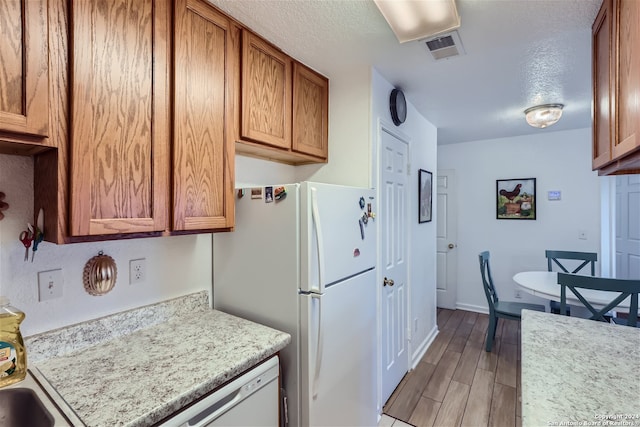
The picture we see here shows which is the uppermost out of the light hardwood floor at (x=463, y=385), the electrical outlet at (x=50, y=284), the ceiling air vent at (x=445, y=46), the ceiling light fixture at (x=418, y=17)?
the ceiling air vent at (x=445, y=46)

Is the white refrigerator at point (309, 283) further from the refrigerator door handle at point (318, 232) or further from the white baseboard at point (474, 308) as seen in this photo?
the white baseboard at point (474, 308)

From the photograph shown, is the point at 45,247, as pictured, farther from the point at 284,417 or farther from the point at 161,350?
the point at 284,417

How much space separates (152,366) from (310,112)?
1589 mm

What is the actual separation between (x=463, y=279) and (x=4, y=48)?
181 inches

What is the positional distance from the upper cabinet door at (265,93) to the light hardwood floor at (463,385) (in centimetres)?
203

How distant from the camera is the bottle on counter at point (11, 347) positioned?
993 mm

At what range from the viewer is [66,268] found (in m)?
1.23

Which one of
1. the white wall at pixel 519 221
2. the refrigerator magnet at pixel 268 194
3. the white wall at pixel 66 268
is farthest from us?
the white wall at pixel 519 221

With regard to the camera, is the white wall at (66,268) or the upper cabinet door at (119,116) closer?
the upper cabinet door at (119,116)

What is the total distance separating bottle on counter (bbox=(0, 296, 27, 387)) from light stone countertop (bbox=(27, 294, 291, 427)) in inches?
2.3

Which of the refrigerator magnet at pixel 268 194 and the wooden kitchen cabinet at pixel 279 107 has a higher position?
the wooden kitchen cabinet at pixel 279 107

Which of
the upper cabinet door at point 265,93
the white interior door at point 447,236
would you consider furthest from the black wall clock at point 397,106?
the white interior door at point 447,236

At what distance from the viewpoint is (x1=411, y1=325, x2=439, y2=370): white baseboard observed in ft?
9.12

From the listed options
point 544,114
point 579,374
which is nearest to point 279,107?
point 579,374
